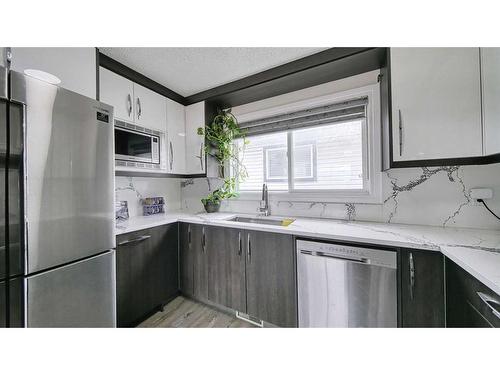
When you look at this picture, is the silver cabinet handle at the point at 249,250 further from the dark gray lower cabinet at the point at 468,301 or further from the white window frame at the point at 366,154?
the dark gray lower cabinet at the point at 468,301

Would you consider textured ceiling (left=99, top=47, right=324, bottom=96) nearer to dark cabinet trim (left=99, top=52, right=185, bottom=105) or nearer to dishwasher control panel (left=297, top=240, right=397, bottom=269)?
dark cabinet trim (left=99, top=52, right=185, bottom=105)

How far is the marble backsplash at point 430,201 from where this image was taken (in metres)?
1.36

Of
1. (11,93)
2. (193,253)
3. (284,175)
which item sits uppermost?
(11,93)

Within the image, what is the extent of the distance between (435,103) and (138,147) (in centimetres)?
231

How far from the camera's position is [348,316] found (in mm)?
1283

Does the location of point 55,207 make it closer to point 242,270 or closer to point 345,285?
point 242,270

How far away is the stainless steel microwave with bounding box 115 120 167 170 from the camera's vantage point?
1.73m

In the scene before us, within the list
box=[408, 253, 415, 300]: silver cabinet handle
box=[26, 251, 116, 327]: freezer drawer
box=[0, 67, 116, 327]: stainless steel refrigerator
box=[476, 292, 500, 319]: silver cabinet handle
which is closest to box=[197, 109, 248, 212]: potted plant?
box=[0, 67, 116, 327]: stainless steel refrigerator

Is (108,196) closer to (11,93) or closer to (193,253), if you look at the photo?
(11,93)

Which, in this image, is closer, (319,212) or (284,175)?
(319,212)

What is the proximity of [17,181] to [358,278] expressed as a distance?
184 cm

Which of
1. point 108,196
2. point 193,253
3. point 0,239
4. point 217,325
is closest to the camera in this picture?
point 0,239

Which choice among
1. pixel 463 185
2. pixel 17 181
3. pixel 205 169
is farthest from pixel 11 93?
pixel 463 185

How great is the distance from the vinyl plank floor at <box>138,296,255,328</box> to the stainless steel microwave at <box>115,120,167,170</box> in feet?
4.55
